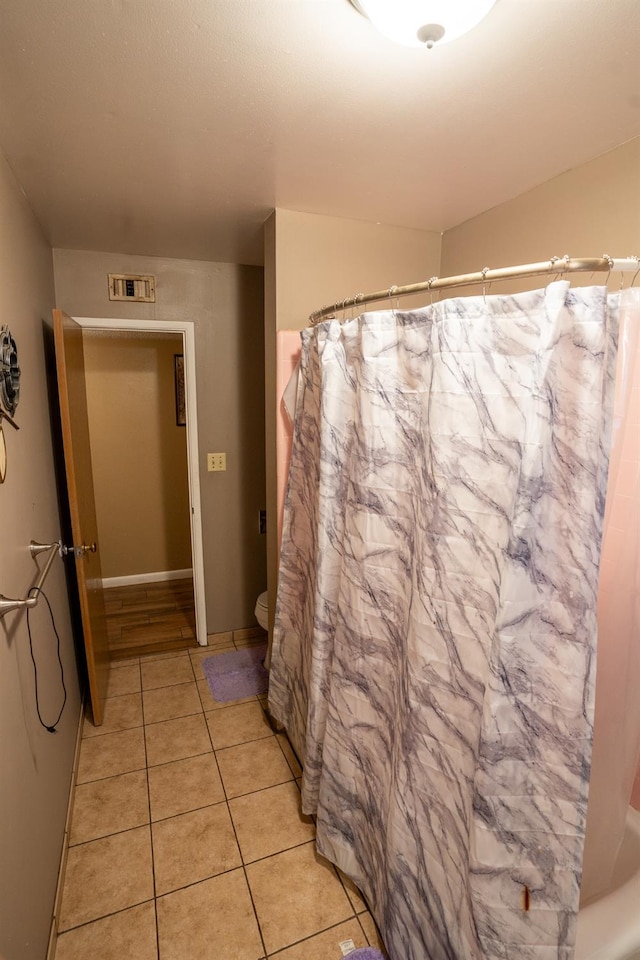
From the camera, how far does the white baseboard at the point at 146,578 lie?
3.88 meters

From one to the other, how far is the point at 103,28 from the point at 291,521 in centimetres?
152

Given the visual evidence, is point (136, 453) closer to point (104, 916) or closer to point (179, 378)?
point (179, 378)

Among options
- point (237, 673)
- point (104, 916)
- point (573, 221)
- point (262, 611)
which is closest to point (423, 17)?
point (573, 221)

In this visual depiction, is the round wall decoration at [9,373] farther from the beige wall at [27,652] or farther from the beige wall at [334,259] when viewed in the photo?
the beige wall at [334,259]

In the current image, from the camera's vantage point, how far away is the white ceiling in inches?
36.6

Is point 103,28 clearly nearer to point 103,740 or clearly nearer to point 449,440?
point 449,440

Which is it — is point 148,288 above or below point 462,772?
above

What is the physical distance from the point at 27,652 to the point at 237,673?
1548mm

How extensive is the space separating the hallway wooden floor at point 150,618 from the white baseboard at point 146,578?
4 centimetres

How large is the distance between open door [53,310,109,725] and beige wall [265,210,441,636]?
34.4 inches

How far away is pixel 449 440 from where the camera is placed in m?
1.07

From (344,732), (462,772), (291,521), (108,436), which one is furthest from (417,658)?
(108,436)

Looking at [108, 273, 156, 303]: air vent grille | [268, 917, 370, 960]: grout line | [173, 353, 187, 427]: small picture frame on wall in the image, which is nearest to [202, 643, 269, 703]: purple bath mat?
[268, 917, 370, 960]: grout line

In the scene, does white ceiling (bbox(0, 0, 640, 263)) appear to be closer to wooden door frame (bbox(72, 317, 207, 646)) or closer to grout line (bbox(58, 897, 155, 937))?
wooden door frame (bbox(72, 317, 207, 646))
